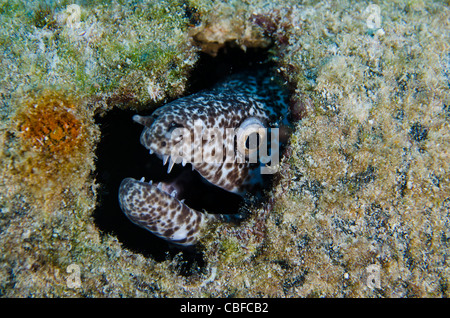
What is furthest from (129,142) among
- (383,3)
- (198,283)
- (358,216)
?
(383,3)

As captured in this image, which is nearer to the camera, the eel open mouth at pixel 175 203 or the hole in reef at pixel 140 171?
the eel open mouth at pixel 175 203

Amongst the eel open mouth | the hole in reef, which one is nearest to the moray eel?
the eel open mouth

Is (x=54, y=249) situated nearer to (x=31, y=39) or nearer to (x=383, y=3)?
(x=31, y=39)

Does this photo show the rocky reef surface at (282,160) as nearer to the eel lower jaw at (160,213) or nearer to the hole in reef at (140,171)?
the eel lower jaw at (160,213)

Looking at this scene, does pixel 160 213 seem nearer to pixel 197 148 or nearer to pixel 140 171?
pixel 197 148

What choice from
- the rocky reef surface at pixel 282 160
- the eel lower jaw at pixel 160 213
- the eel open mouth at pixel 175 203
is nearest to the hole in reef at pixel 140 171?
the eel open mouth at pixel 175 203

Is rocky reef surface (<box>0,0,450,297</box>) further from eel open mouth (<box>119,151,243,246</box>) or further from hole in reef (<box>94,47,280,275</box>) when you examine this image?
hole in reef (<box>94,47,280,275</box>)
